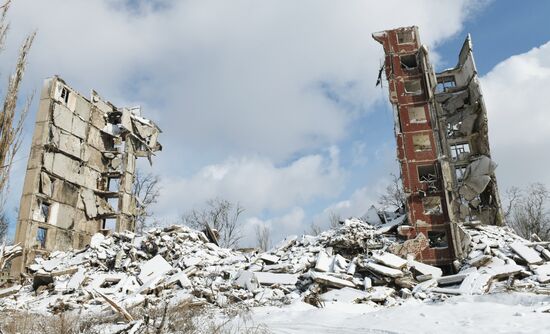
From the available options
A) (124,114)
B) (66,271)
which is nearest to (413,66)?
(124,114)

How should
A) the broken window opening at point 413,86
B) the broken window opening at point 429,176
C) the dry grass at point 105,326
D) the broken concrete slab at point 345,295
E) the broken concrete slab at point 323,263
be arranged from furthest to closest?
the broken window opening at point 413,86
the broken window opening at point 429,176
the broken concrete slab at point 323,263
the broken concrete slab at point 345,295
the dry grass at point 105,326

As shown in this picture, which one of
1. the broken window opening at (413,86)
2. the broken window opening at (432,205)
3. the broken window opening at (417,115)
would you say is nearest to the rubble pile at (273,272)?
the broken window opening at (432,205)

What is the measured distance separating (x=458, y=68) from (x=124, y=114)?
25.6m

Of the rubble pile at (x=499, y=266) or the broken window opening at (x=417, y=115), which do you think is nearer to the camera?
the rubble pile at (x=499, y=266)

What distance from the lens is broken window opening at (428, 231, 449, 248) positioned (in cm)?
2405

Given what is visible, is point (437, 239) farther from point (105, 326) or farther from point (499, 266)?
point (105, 326)

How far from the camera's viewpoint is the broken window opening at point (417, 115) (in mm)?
26203

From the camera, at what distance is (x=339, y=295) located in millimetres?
14586

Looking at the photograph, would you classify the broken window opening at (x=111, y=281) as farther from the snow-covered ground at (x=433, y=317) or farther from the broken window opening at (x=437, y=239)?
the broken window opening at (x=437, y=239)

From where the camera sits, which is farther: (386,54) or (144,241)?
(386,54)

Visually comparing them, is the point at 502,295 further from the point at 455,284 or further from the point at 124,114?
the point at 124,114

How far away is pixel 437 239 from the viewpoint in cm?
2441

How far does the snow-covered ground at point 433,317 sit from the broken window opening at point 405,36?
20.4m

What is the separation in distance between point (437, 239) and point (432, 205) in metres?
2.30
